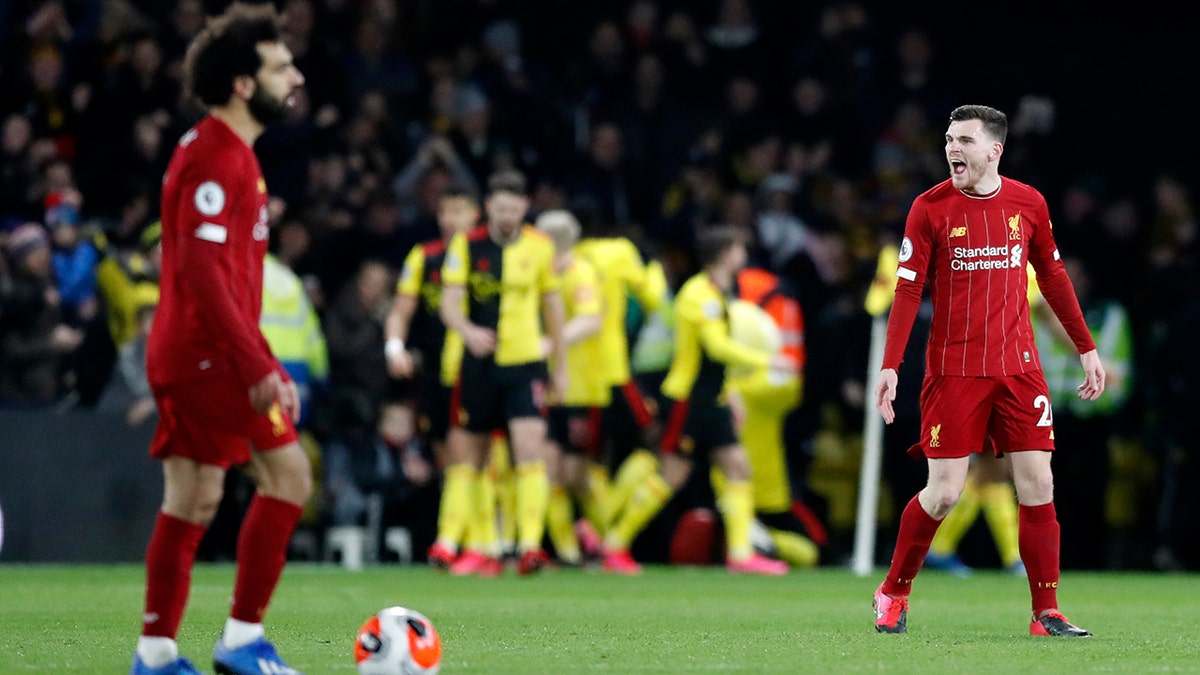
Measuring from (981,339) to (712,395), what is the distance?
5552 mm

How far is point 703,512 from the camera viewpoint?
1403 centimetres

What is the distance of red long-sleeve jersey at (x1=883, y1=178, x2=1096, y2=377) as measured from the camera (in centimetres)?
746

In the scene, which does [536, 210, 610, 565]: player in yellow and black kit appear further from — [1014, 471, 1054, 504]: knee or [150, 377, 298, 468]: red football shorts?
[150, 377, 298, 468]: red football shorts

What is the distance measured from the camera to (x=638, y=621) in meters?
8.35

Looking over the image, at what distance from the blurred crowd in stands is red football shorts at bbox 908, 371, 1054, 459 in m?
6.07

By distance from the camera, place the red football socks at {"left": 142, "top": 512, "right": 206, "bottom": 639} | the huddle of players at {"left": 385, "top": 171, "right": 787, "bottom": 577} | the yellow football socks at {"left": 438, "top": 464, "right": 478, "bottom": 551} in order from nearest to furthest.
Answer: the red football socks at {"left": 142, "top": 512, "right": 206, "bottom": 639} < the huddle of players at {"left": 385, "top": 171, "right": 787, "bottom": 577} < the yellow football socks at {"left": 438, "top": 464, "right": 478, "bottom": 551}

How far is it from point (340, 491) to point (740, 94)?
5615 mm

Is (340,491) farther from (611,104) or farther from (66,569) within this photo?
(611,104)

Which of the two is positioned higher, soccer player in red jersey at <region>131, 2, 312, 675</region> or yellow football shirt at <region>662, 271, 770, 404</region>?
yellow football shirt at <region>662, 271, 770, 404</region>

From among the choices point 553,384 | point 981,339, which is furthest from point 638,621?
point 553,384

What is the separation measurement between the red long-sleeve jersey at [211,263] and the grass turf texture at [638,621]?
3.72ft

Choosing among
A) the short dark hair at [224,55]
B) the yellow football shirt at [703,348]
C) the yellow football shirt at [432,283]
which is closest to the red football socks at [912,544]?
the short dark hair at [224,55]

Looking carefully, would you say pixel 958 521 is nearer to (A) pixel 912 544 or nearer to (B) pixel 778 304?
(B) pixel 778 304

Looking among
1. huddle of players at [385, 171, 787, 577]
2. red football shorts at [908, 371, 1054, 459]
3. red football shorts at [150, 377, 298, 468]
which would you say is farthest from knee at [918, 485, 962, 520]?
huddle of players at [385, 171, 787, 577]
